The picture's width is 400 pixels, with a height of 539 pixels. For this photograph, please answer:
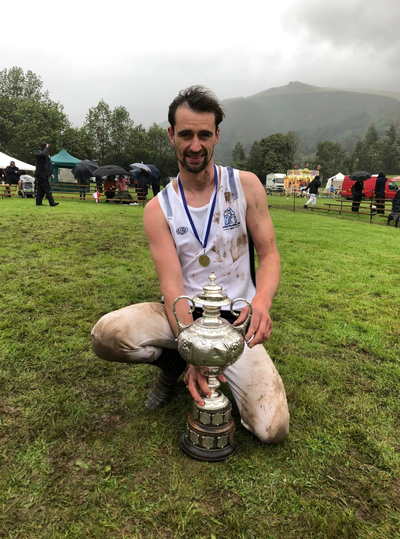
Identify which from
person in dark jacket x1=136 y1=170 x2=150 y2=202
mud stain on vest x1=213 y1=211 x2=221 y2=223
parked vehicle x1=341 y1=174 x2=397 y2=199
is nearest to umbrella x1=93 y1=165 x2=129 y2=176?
person in dark jacket x1=136 y1=170 x2=150 y2=202

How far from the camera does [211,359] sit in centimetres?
201

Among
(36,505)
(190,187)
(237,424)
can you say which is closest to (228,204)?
(190,187)

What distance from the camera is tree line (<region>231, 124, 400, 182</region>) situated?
8150 centimetres

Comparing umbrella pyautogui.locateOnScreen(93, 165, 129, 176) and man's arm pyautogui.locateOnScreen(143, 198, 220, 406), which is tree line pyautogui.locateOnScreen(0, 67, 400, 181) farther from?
man's arm pyautogui.locateOnScreen(143, 198, 220, 406)

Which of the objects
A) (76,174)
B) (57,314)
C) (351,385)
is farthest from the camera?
(76,174)

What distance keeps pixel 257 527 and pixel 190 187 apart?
2152 mm

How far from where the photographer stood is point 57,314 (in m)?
4.18

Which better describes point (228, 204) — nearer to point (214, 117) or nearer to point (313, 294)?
point (214, 117)

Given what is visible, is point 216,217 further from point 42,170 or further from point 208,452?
point 42,170

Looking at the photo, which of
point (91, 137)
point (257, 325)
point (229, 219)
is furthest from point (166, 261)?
point (91, 137)

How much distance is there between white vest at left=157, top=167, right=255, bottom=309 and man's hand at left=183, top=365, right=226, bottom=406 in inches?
25.4

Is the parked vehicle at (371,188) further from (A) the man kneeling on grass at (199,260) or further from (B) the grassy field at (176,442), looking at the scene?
(A) the man kneeling on grass at (199,260)

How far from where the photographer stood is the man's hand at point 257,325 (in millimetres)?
2232

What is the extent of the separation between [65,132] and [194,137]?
61.0 metres
